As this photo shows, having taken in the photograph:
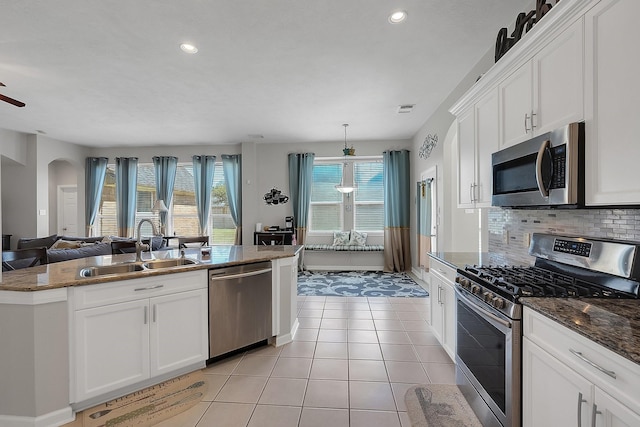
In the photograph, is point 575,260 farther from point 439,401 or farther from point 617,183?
point 439,401

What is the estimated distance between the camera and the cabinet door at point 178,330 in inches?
85.1

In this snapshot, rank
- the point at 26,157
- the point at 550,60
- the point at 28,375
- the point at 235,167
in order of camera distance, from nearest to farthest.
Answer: the point at 550,60, the point at 28,375, the point at 26,157, the point at 235,167

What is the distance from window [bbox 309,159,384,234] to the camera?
6.69m

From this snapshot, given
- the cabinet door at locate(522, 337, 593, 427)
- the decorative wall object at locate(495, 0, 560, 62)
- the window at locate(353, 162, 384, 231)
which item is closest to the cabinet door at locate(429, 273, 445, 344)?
the cabinet door at locate(522, 337, 593, 427)

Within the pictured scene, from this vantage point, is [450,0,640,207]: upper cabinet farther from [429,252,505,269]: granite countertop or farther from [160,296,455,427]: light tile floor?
[160,296,455,427]: light tile floor

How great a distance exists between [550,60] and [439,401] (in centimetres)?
225

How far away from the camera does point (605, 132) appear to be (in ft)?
4.16

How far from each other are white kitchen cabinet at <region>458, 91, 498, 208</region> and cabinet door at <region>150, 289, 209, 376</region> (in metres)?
2.39

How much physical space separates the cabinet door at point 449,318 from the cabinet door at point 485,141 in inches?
30.1

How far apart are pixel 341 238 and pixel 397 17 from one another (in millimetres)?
4698

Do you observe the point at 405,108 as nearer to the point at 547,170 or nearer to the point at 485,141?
the point at 485,141

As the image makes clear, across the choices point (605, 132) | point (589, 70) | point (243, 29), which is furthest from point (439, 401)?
point (243, 29)

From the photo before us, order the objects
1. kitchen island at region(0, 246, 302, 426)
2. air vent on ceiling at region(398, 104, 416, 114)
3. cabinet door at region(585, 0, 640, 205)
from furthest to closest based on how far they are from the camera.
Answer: air vent on ceiling at region(398, 104, 416, 114) < kitchen island at region(0, 246, 302, 426) < cabinet door at region(585, 0, 640, 205)

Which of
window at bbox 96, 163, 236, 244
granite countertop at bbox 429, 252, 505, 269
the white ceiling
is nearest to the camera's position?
the white ceiling
